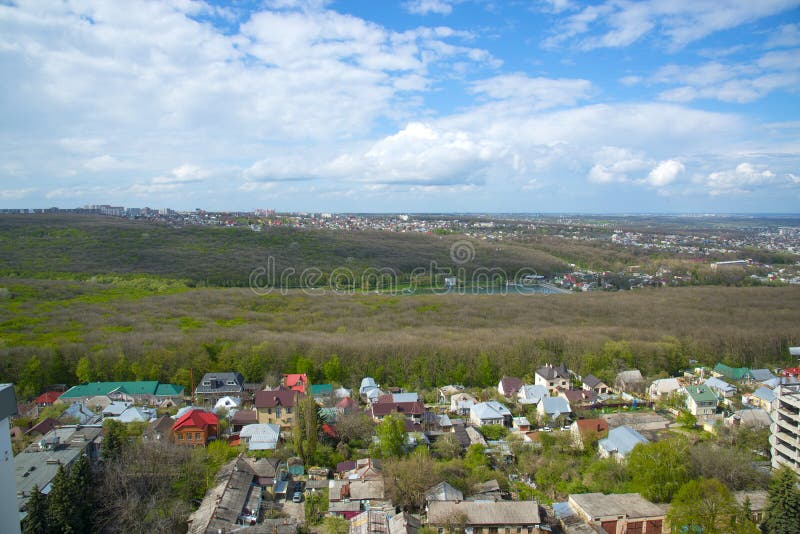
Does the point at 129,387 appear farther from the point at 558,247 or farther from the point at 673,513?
the point at 558,247

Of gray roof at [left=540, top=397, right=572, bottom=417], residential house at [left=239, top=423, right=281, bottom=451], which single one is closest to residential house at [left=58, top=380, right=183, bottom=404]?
residential house at [left=239, top=423, right=281, bottom=451]

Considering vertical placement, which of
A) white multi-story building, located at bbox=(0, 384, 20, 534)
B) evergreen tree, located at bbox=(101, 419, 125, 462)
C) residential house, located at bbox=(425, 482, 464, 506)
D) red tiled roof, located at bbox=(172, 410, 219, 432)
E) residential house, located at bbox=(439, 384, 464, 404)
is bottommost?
residential house, located at bbox=(439, 384, 464, 404)

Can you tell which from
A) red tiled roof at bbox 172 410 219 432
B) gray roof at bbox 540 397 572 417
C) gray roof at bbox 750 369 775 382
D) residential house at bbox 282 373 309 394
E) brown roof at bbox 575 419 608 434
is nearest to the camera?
red tiled roof at bbox 172 410 219 432

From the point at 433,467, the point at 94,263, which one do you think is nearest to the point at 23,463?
the point at 433,467

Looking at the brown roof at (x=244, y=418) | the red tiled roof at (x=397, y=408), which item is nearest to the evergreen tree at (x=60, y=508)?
the brown roof at (x=244, y=418)

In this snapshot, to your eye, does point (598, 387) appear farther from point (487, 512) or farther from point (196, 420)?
point (196, 420)

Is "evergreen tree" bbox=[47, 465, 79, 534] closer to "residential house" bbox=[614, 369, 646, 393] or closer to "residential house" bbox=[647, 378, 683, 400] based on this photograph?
"residential house" bbox=[614, 369, 646, 393]
